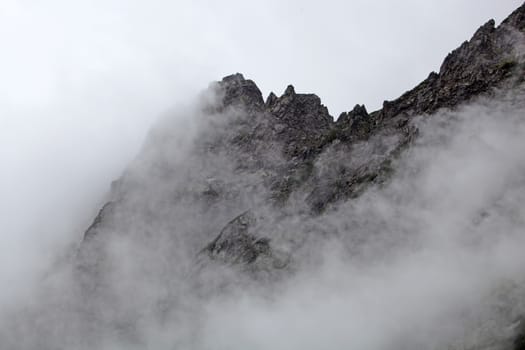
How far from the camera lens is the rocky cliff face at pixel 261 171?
321ft

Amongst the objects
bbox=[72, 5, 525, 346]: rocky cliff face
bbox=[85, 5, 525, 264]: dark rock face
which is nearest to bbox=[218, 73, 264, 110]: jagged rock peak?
bbox=[72, 5, 525, 346]: rocky cliff face

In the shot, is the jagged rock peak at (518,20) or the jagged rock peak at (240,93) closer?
the jagged rock peak at (518,20)

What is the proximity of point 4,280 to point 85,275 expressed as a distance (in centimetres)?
5177

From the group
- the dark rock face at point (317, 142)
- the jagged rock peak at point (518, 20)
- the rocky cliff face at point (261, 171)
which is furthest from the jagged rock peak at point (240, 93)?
the jagged rock peak at point (518, 20)

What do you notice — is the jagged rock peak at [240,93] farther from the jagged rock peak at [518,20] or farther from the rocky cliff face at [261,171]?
the jagged rock peak at [518,20]

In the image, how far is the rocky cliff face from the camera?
97750 mm

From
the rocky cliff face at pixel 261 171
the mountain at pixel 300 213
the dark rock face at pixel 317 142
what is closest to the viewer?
the mountain at pixel 300 213

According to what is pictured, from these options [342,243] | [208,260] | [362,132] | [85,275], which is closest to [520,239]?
[342,243]

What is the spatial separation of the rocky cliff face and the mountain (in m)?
0.29

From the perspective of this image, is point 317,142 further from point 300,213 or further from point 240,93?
point 240,93

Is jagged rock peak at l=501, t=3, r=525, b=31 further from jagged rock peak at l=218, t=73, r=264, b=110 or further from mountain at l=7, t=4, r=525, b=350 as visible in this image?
jagged rock peak at l=218, t=73, r=264, b=110

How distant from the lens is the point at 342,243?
9425 cm

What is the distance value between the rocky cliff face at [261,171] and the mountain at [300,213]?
29 centimetres

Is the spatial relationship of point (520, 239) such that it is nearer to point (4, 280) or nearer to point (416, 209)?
point (416, 209)
